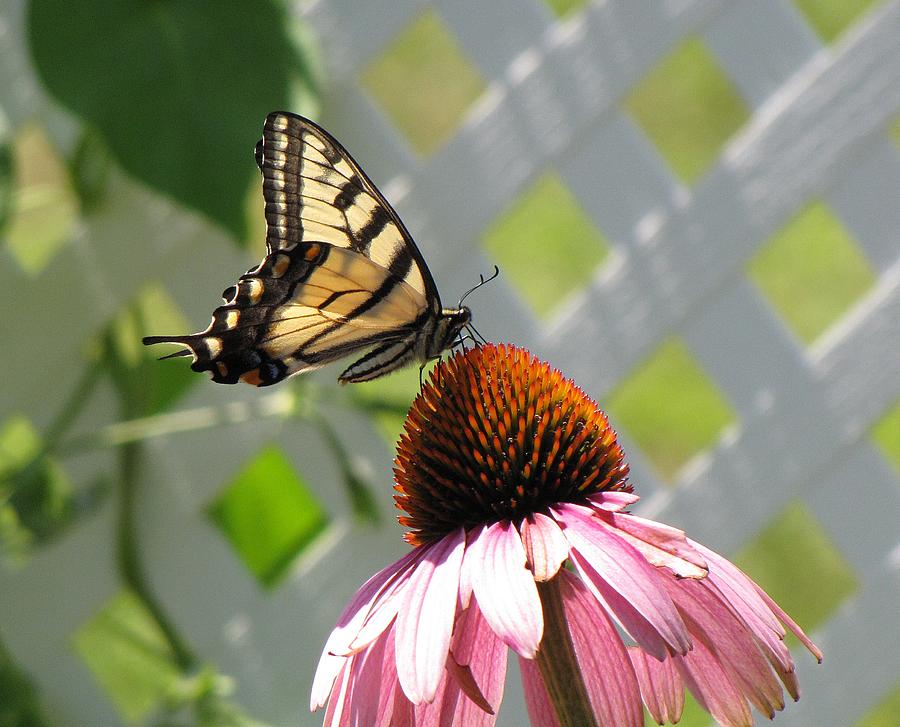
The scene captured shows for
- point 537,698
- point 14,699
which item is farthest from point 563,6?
point 537,698

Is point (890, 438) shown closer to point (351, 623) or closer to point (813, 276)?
point (813, 276)

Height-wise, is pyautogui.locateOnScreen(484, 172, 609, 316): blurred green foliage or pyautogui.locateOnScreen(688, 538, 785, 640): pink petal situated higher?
pyautogui.locateOnScreen(484, 172, 609, 316): blurred green foliage

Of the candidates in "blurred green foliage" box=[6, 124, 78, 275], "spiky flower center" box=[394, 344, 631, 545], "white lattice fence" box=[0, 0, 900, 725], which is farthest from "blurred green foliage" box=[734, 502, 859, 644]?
"spiky flower center" box=[394, 344, 631, 545]

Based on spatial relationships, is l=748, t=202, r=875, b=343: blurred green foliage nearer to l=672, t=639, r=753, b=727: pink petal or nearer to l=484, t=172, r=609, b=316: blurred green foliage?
l=484, t=172, r=609, b=316: blurred green foliage

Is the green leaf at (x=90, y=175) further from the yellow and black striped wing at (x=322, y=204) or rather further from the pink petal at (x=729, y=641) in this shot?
the pink petal at (x=729, y=641)

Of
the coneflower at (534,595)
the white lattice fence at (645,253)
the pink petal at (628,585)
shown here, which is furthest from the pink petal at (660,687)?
the white lattice fence at (645,253)
